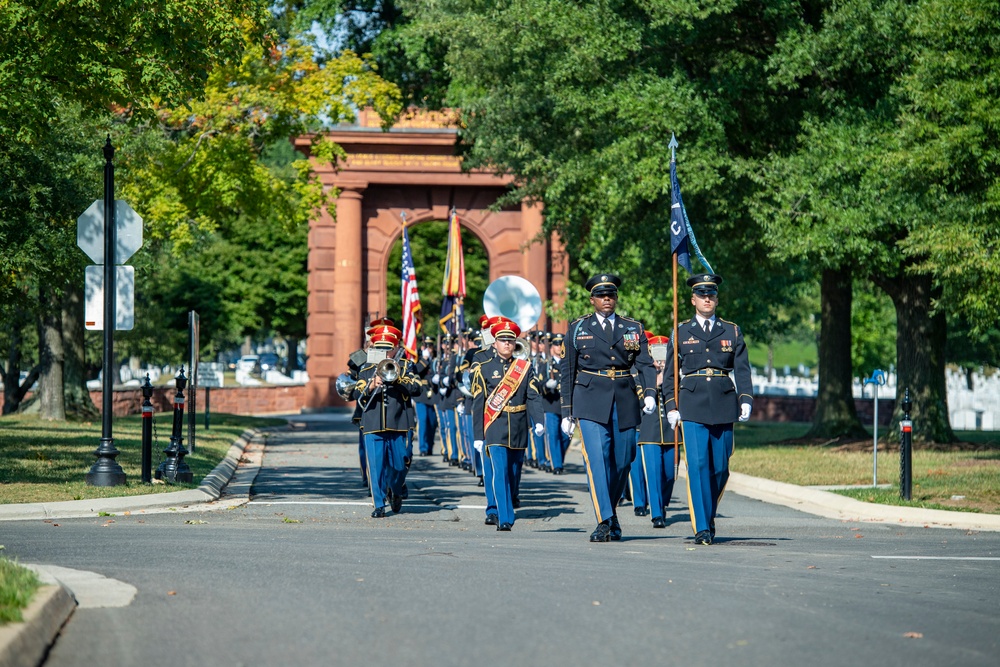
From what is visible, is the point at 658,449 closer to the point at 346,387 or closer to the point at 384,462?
the point at 384,462

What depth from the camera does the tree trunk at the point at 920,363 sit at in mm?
26734

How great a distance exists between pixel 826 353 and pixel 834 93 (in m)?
6.52

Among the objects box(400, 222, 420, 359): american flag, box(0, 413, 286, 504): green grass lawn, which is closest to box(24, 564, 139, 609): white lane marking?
box(0, 413, 286, 504): green grass lawn

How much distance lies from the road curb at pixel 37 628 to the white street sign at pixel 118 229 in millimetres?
9586

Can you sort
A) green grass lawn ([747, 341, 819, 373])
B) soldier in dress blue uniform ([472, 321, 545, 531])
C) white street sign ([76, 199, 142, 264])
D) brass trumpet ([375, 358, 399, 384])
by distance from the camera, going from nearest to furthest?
soldier in dress blue uniform ([472, 321, 545, 531]), brass trumpet ([375, 358, 399, 384]), white street sign ([76, 199, 142, 264]), green grass lawn ([747, 341, 819, 373])

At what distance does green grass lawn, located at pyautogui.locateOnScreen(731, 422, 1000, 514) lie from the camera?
16797 millimetres

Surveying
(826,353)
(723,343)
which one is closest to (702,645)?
(723,343)

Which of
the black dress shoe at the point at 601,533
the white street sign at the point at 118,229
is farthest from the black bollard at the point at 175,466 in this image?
the black dress shoe at the point at 601,533

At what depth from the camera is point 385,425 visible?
14.8m

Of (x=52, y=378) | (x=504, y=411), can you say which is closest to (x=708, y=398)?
(x=504, y=411)

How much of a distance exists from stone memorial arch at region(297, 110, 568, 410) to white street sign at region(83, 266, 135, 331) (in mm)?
30276

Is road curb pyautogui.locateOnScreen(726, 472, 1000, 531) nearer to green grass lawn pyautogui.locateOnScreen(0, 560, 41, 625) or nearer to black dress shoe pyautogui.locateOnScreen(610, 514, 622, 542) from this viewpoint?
black dress shoe pyautogui.locateOnScreen(610, 514, 622, 542)

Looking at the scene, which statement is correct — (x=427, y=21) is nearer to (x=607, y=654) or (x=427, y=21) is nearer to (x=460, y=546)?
(x=460, y=546)

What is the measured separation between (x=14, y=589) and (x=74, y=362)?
2609 centimetres
